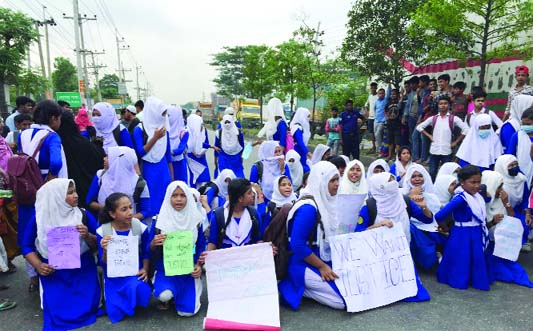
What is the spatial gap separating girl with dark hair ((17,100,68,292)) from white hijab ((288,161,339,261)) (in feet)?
7.12

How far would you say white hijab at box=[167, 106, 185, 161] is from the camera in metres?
6.15

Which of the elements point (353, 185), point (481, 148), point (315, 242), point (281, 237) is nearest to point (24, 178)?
point (281, 237)

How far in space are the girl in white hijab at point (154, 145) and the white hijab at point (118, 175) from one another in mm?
797

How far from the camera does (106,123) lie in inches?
196

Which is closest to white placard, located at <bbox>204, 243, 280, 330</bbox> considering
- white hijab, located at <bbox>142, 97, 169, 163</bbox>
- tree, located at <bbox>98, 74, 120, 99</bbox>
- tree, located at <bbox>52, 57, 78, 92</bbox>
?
white hijab, located at <bbox>142, 97, 169, 163</bbox>

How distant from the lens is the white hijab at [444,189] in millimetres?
4676

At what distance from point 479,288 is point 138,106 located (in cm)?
648

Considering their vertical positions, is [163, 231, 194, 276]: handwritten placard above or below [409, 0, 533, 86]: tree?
below

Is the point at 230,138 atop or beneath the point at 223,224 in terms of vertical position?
atop

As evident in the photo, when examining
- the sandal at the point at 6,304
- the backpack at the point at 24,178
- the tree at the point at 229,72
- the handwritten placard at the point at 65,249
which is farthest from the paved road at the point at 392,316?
the tree at the point at 229,72

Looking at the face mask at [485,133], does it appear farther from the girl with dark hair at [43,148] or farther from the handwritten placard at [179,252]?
the girl with dark hair at [43,148]

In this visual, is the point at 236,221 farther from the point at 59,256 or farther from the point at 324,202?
the point at 59,256

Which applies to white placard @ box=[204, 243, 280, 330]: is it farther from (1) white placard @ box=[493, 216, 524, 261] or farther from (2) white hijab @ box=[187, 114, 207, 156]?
(2) white hijab @ box=[187, 114, 207, 156]

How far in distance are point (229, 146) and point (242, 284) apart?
12.5 feet
